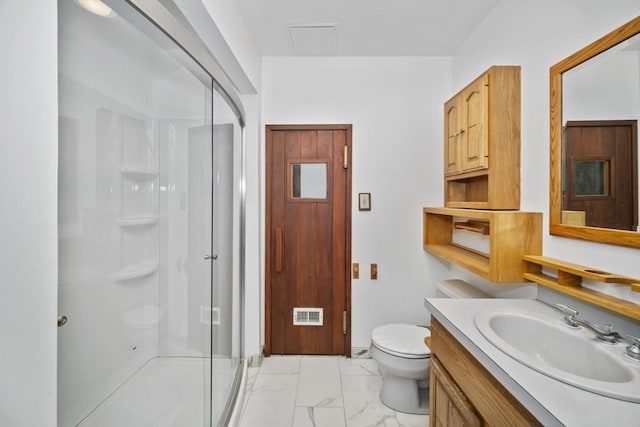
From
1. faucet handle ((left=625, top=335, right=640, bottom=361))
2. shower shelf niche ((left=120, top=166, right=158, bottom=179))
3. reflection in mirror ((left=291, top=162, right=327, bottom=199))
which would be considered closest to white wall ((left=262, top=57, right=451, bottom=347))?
reflection in mirror ((left=291, top=162, right=327, bottom=199))

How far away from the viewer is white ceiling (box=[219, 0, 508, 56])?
5.84 feet

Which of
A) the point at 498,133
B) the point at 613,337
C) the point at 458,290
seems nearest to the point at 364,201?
the point at 458,290

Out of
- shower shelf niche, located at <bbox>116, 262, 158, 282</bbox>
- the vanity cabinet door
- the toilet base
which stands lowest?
the toilet base

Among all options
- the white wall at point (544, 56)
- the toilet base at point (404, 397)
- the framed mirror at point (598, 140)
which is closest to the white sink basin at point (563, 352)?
the white wall at point (544, 56)

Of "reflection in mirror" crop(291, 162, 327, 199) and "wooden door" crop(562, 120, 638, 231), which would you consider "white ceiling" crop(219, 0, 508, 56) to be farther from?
"wooden door" crop(562, 120, 638, 231)

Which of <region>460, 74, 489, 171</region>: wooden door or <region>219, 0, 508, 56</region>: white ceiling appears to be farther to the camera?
<region>219, 0, 508, 56</region>: white ceiling

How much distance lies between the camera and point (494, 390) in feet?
2.80

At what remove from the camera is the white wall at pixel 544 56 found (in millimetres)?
1061

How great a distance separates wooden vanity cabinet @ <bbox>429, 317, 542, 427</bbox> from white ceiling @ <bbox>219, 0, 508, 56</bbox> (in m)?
1.85

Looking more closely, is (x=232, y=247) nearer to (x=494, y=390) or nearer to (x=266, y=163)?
(x=266, y=163)

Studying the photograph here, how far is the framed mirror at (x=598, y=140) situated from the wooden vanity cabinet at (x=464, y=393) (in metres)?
0.68

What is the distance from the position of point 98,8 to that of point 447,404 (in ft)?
5.86

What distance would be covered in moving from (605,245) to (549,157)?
18.6 inches

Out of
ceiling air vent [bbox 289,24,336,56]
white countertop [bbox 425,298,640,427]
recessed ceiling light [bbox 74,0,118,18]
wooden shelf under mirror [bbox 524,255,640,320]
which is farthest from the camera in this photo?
ceiling air vent [bbox 289,24,336,56]
